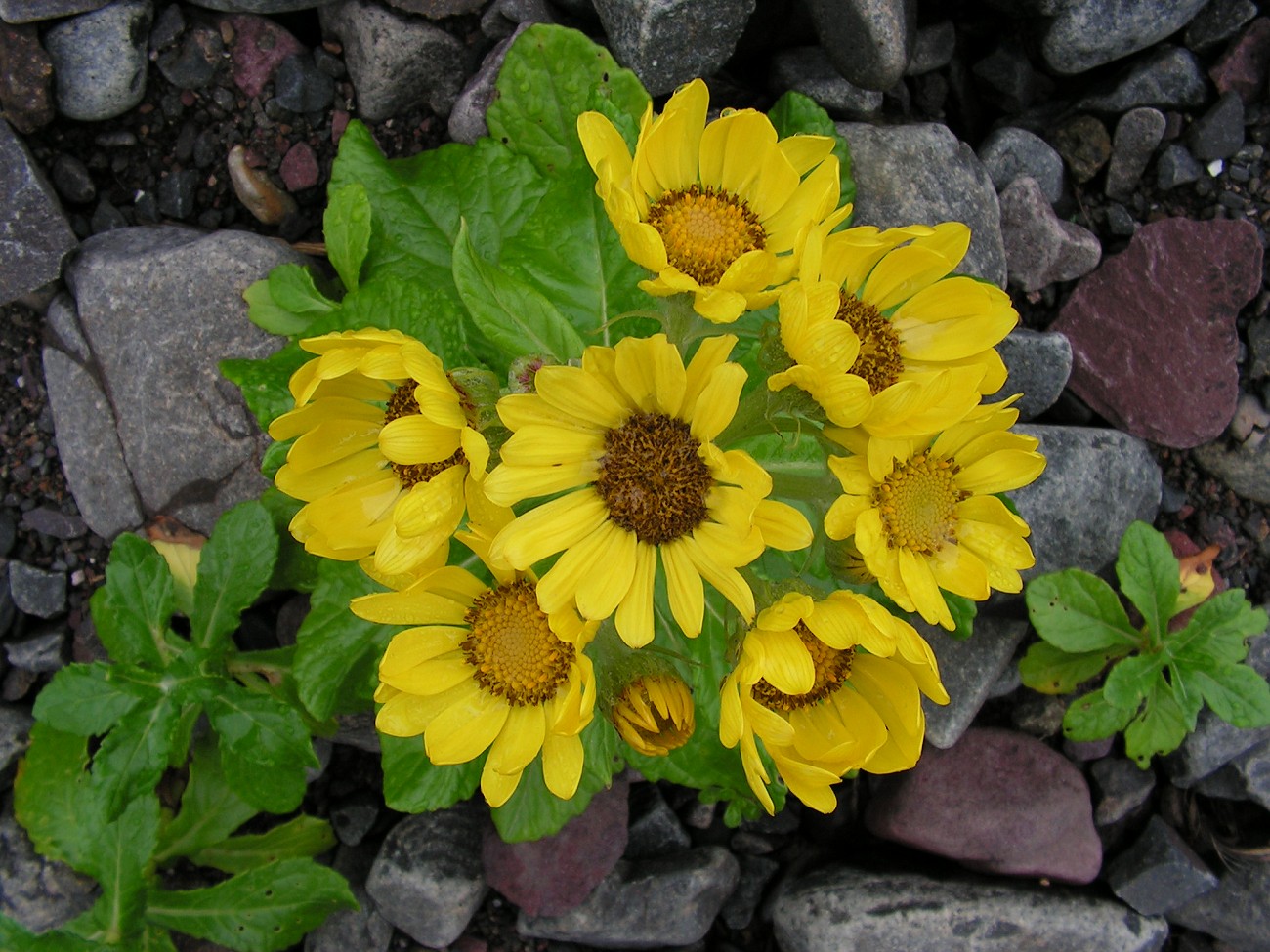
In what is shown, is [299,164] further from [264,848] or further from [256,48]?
[264,848]

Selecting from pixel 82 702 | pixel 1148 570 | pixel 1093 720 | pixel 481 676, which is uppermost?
pixel 481 676

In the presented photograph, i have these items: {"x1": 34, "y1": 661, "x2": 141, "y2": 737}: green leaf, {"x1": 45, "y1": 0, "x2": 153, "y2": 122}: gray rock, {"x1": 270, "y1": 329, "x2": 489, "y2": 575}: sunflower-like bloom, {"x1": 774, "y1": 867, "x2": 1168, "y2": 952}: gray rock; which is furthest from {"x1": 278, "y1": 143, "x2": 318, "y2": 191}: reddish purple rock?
{"x1": 774, "y1": 867, "x2": 1168, "y2": 952}: gray rock

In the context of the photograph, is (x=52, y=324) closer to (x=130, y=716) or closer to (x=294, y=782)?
(x=130, y=716)

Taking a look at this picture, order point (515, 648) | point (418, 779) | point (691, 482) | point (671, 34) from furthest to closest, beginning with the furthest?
point (671, 34), point (418, 779), point (515, 648), point (691, 482)

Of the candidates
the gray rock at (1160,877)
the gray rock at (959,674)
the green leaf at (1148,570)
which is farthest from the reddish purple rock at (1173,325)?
the gray rock at (1160,877)

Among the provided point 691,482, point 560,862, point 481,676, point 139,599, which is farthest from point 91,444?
point 691,482

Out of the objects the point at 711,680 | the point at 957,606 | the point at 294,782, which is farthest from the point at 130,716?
the point at 957,606

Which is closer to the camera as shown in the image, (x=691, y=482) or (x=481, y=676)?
(x=691, y=482)

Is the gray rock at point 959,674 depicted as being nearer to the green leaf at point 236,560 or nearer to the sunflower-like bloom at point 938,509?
the sunflower-like bloom at point 938,509
